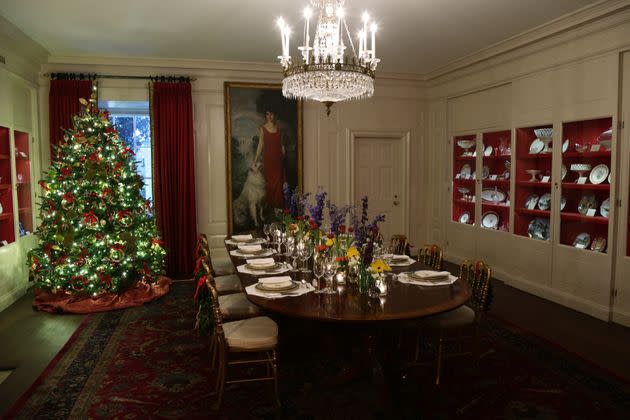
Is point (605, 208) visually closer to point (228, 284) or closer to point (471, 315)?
point (471, 315)

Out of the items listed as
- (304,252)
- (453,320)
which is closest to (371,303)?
(453,320)

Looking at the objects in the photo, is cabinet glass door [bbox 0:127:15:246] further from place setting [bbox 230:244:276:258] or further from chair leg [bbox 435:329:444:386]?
chair leg [bbox 435:329:444:386]

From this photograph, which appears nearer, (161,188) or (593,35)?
(593,35)

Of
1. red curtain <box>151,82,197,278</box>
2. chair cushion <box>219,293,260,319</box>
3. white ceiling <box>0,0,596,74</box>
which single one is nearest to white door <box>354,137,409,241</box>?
white ceiling <box>0,0,596,74</box>

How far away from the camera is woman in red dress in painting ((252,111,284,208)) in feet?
22.0

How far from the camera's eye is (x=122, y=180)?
5.25 meters

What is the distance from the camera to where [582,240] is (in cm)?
483

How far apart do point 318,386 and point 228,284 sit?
1.51m

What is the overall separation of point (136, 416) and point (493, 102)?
5472 millimetres

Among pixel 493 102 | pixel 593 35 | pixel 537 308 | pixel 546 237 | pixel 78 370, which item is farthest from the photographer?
pixel 493 102

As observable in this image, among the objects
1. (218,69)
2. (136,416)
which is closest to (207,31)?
(218,69)

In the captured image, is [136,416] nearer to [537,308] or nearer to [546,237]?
[537,308]

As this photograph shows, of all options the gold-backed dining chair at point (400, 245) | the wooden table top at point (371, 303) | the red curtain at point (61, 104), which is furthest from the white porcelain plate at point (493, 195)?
the red curtain at point (61, 104)

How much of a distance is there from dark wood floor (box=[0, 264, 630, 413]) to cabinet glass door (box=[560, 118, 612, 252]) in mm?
790
